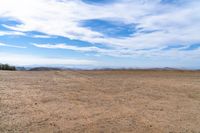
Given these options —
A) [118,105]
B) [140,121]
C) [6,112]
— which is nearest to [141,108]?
[118,105]

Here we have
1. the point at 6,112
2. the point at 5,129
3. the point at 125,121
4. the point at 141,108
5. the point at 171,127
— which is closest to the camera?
the point at 5,129

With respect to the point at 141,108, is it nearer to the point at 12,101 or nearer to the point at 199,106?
the point at 199,106

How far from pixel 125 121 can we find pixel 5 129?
3344 millimetres

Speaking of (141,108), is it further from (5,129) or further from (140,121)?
(5,129)

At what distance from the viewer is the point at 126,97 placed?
13367mm

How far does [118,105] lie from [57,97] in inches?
120

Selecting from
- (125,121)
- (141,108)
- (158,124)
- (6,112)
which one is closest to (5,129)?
(6,112)

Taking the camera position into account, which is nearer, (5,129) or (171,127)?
(5,129)

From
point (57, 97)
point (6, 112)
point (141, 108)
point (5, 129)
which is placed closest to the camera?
point (5, 129)

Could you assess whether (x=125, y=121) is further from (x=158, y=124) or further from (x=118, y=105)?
(x=118, y=105)

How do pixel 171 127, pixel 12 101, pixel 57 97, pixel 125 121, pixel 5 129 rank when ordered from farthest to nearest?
pixel 57 97 < pixel 12 101 < pixel 125 121 < pixel 171 127 < pixel 5 129

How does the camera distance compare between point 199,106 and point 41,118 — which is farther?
point 199,106

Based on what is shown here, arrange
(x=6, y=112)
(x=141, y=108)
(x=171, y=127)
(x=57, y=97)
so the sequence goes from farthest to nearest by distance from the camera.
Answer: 1. (x=57, y=97)
2. (x=141, y=108)
3. (x=6, y=112)
4. (x=171, y=127)

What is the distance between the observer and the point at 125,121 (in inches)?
344
